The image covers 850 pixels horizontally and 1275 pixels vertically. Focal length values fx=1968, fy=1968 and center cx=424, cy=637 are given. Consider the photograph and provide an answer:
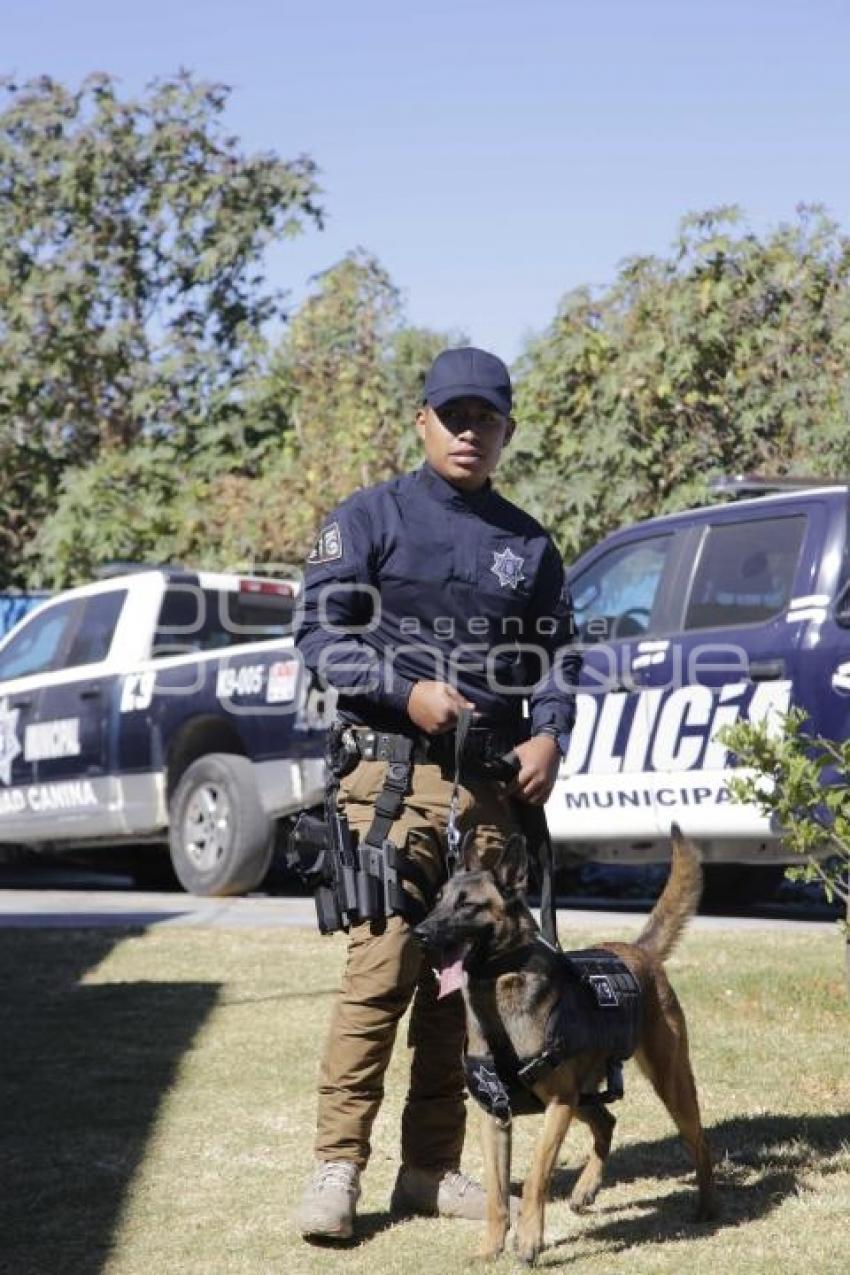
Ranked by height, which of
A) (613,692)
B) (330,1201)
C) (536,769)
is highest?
(613,692)

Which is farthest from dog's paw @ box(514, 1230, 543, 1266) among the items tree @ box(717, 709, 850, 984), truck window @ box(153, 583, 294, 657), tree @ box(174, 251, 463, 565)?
tree @ box(174, 251, 463, 565)

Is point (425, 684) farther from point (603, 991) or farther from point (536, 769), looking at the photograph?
point (603, 991)

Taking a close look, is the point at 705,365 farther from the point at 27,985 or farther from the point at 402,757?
the point at 402,757

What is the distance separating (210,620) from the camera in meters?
12.2

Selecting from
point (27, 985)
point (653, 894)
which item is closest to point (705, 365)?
point (653, 894)

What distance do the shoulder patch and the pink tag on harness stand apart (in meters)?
1.03

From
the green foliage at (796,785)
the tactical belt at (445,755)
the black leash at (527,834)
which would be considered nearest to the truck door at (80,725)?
the green foliage at (796,785)

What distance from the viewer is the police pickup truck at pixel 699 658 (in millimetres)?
9148

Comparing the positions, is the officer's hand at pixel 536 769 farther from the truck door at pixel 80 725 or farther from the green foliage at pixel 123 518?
the green foliage at pixel 123 518

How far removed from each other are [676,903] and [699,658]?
4612 millimetres

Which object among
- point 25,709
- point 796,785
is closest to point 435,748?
point 796,785

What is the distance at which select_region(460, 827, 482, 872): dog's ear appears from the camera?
14.8ft

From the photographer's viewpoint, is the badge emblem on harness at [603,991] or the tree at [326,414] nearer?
the badge emblem on harness at [603,991]

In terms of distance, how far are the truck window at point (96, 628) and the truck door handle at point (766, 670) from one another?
4563 millimetres
